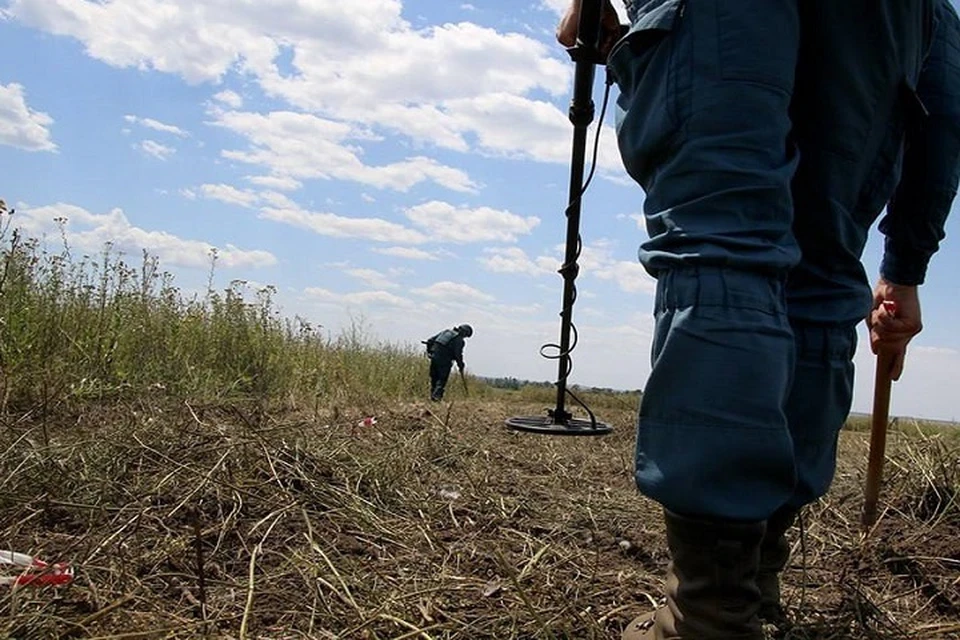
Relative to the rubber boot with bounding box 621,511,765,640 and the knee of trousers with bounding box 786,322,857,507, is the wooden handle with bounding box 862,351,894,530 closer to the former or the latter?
the knee of trousers with bounding box 786,322,857,507

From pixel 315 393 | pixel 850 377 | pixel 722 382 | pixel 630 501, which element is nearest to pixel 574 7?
pixel 850 377

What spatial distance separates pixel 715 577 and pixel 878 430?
114 cm

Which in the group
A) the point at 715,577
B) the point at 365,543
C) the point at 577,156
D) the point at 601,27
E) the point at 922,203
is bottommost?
the point at 365,543

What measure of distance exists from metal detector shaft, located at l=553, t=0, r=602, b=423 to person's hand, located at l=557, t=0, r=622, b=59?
4 cm

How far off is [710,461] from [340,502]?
1.13m

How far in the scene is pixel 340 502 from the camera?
1.77m

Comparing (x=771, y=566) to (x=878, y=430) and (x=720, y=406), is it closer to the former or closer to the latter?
(x=720, y=406)

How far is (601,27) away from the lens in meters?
1.83

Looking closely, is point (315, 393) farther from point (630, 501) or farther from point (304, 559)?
point (304, 559)

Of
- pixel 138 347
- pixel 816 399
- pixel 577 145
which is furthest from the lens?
pixel 138 347

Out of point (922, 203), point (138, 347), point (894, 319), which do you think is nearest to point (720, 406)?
point (922, 203)

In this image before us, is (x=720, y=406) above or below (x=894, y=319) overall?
below

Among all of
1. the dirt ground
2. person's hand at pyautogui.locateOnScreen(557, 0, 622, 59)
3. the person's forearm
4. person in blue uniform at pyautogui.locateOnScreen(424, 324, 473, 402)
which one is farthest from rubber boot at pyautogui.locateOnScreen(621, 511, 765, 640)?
person in blue uniform at pyautogui.locateOnScreen(424, 324, 473, 402)

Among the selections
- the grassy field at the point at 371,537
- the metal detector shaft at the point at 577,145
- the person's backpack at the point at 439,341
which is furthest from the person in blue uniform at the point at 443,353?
the metal detector shaft at the point at 577,145
